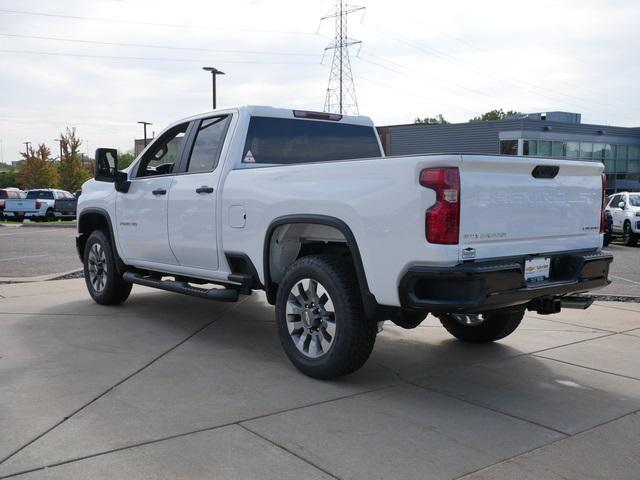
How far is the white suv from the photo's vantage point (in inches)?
766

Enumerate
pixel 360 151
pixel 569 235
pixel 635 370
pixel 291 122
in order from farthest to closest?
pixel 360 151 → pixel 291 122 → pixel 635 370 → pixel 569 235

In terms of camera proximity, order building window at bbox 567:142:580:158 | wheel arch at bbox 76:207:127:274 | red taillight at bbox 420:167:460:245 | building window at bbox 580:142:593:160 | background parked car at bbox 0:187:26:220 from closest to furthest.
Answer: red taillight at bbox 420:167:460:245
wheel arch at bbox 76:207:127:274
background parked car at bbox 0:187:26:220
building window at bbox 567:142:580:158
building window at bbox 580:142:593:160

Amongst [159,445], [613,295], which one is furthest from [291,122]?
[613,295]

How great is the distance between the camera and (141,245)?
22.3 feet

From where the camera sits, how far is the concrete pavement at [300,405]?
3402 mm

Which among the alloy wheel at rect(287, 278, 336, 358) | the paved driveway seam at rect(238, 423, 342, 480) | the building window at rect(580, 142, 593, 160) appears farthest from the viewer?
the building window at rect(580, 142, 593, 160)

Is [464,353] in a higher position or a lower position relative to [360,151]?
lower

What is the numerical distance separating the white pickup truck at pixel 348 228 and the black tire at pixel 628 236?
15198 millimetres

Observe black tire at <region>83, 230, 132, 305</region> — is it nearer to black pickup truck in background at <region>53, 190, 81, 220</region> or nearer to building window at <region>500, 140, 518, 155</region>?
black pickup truck in background at <region>53, 190, 81, 220</region>

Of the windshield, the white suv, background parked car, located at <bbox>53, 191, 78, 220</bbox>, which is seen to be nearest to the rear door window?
the white suv

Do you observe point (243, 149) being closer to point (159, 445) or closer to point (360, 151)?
point (360, 151)

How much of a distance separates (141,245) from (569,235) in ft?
13.5

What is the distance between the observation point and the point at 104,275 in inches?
299

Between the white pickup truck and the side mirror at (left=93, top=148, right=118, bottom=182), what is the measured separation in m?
0.02
